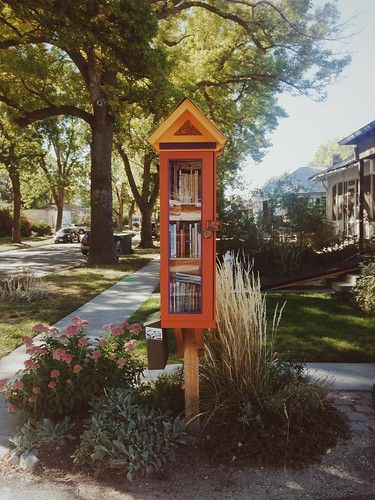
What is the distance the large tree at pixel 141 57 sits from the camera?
13328 millimetres

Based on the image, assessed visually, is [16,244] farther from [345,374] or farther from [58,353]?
[58,353]

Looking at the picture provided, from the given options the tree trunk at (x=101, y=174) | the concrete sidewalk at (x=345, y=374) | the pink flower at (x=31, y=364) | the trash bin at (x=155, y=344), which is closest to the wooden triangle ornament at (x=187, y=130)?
the trash bin at (x=155, y=344)

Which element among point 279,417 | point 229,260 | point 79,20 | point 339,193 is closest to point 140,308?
A: point 229,260

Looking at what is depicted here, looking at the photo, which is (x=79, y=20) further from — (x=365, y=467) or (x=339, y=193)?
(x=339, y=193)

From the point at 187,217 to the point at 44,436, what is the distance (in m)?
2.11

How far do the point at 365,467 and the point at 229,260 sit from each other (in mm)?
2221

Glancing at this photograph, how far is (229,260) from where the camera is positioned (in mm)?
5191

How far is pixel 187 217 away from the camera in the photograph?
4.14m

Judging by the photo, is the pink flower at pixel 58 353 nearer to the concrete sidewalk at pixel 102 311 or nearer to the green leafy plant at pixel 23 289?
the concrete sidewalk at pixel 102 311

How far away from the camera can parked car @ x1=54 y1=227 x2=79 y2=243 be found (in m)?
46.1

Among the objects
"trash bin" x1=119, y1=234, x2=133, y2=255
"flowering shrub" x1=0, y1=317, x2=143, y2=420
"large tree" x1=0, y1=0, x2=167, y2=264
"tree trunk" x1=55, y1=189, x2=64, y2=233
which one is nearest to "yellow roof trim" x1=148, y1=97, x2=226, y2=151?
"flowering shrub" x1=0, y1=317, x2=143, y2=420

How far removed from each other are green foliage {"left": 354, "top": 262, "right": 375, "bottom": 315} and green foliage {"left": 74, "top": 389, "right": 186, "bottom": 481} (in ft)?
20.6

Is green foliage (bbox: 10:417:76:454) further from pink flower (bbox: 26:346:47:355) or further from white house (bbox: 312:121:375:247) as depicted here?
white house (bbox: 312:121:375:247)

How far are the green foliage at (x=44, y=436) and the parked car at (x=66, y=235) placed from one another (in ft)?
141
